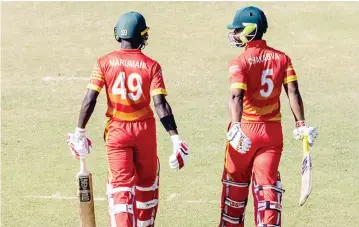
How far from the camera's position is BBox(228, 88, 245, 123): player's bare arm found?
1107 centimetres

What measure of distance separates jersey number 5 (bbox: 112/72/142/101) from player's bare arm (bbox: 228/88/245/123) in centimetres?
104

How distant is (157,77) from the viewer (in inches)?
440

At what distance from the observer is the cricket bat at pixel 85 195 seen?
36.8 ft

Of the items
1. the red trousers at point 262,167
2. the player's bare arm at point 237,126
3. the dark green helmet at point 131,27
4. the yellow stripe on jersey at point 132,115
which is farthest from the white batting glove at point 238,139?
the dark green helmet at point 131,27

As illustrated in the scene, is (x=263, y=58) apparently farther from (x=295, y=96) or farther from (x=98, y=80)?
(x=98, y=80)

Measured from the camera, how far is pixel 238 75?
1112 cm

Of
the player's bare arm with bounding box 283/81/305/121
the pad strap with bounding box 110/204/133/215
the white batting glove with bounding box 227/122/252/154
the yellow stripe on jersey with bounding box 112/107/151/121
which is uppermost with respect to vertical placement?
the player's bare arm with bounding box 283/81/305/121

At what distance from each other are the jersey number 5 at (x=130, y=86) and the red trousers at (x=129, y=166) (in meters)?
0.33

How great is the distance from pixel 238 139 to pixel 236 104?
40 centimetres

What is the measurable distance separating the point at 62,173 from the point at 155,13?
36.1ft

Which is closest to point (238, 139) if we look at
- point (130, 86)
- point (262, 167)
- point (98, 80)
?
point (262, 167)

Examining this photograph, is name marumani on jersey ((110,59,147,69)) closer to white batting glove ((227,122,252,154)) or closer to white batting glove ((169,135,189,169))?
white batting glove ((169,135,189,169))

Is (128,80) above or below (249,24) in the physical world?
below

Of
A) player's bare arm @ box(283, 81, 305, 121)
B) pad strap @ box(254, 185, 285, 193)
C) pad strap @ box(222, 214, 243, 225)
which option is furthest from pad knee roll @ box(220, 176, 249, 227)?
player's bare arm @ box(283, 81, 305, 121)
